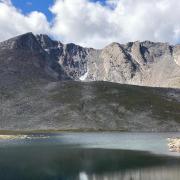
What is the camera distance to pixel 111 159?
239 feet

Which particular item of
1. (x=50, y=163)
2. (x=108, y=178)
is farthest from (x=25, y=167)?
(x=108, y=178)

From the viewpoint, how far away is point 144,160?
7056 cm

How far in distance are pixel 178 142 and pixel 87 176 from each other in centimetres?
4595

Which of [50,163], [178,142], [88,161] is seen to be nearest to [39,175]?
[50,163]

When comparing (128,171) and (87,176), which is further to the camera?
(128,171)

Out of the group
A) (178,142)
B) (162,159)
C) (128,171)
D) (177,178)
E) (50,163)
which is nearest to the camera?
(177,178)

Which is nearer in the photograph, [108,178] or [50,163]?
[108,178]

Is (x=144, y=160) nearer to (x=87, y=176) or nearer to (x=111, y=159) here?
(x=111, y=159)

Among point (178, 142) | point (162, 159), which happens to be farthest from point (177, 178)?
point (178, 142)

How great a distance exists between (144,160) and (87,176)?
65.2 ft

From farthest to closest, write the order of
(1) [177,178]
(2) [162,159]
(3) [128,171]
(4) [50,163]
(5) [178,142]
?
(5) [178,142] → (2) [162,159] → (4) [50,163] → (3) [128,171] → (1) [177,178]

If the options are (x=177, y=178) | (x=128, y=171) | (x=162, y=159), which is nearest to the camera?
(x=177, y=178)

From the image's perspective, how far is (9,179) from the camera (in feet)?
166

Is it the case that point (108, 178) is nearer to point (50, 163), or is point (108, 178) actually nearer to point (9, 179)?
point (9, 179)
